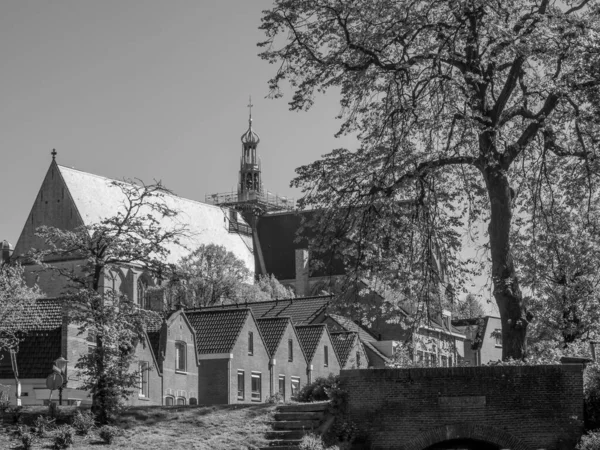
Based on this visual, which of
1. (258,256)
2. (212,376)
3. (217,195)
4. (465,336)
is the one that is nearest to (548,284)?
(212,376)

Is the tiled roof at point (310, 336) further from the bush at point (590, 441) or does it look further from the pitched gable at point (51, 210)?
the bush at point (590, 441)

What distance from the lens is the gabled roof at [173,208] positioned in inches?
3506

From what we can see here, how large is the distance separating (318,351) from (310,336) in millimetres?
1100

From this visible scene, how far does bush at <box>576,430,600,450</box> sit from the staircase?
5.88m

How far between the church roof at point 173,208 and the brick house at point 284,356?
18.0 meters

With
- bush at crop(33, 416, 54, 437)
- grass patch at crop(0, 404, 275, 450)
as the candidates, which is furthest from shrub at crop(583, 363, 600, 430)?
bush at crop(33, 416, 54, 437)

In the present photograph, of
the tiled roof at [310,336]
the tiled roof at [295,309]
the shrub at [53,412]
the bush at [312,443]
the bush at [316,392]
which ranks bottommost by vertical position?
the bush at [312,443]

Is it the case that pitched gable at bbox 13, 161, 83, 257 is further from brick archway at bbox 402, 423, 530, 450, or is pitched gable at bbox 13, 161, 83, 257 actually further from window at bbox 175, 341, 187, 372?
brick archway at bbox 402, 423, 530, 450

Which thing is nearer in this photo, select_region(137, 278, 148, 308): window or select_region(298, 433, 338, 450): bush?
select_region(298, 433, 338, 450): bush

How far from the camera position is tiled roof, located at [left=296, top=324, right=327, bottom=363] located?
192 ft

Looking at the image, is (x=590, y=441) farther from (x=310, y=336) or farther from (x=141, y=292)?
(x=141, y=292)

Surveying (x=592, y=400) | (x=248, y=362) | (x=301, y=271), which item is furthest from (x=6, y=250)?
(x=592, y=400)

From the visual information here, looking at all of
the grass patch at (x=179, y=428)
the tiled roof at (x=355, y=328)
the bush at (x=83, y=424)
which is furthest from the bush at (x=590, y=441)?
the tiled roof at (x=355, y=328)

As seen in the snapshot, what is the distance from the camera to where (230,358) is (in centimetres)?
5222
